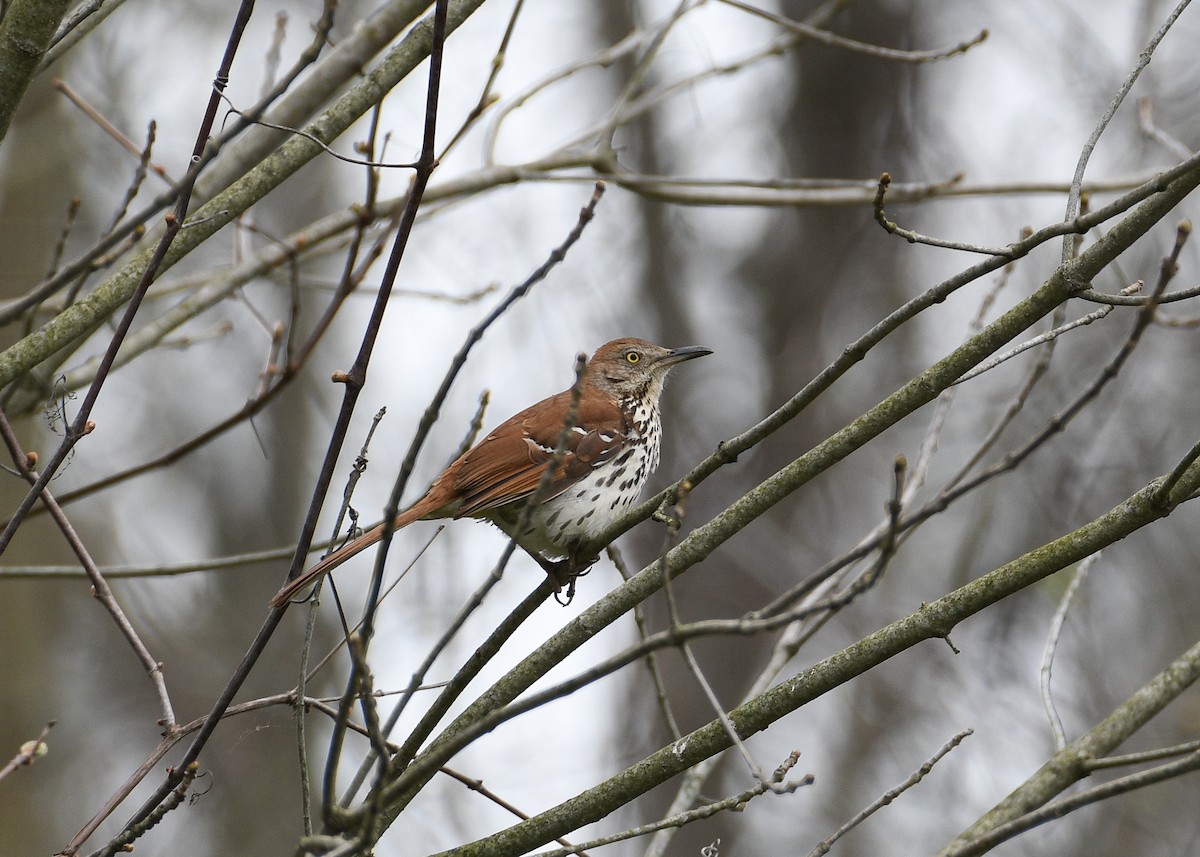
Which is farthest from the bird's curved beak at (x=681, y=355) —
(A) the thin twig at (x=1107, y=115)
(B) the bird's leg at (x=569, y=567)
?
(A) the thin twig at (x=1107, y=115)

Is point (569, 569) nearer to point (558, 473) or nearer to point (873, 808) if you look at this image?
point (558, 473)

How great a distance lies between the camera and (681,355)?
514 centimetres

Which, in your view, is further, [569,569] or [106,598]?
[569,569]

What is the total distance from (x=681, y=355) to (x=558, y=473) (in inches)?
45.2

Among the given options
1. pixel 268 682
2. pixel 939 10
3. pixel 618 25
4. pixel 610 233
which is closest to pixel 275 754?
pixel 268 682

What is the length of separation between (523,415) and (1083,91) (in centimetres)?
620

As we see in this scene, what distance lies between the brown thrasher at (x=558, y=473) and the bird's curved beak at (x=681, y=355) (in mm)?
27

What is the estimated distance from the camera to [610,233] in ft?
32.3

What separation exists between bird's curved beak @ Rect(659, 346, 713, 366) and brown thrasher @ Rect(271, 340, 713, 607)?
0.03 metres

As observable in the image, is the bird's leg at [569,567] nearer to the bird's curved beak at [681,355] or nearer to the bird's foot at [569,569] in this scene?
the bird's foot at [569,569]

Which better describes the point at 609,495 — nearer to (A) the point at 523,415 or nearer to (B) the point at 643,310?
(A) the point at 523,415

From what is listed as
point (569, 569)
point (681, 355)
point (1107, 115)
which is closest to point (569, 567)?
point (569, 569)

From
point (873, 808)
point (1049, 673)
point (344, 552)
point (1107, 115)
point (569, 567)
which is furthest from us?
point (569, 567)

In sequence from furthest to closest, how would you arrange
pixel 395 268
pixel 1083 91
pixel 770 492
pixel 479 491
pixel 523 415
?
pixel 1083 91
pixel 523 415
pixel 479 491
pixel 770 492
pixel 395 268
